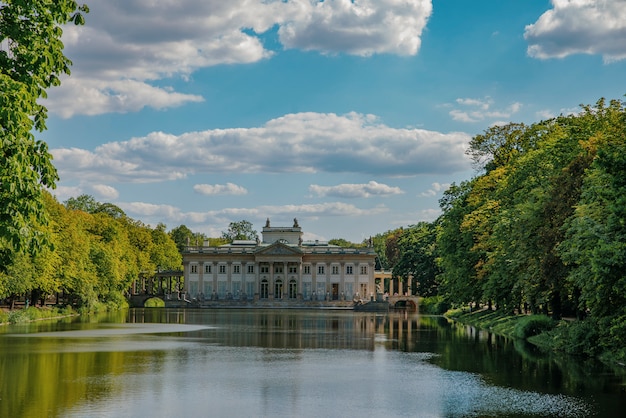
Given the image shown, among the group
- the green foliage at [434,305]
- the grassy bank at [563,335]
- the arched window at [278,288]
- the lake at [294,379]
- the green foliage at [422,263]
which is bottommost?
the lake at [294,379]

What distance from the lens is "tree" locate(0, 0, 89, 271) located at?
16.9m

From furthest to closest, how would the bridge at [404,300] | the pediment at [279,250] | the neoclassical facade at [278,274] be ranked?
the neoclassical facade at [278,274]
the pediment at [279,250]
the bridge at [404,300]

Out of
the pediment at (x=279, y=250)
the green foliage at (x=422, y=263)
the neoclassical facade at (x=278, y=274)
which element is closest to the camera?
the green foliage at (x=422, y=263)

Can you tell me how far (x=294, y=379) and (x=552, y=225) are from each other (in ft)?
57.0

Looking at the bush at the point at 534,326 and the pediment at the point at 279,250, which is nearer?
the bush at the point at 534,326

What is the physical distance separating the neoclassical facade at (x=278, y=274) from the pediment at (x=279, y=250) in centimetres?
44

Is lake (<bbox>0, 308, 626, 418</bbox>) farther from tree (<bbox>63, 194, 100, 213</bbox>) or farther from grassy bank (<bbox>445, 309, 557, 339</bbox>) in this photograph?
tree (<bbox>63, 194, 100, 213</bbox>)

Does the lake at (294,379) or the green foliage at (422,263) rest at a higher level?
the green foliage at (422,263)

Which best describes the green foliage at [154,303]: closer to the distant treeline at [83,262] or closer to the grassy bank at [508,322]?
the distant treeline at [83,262]

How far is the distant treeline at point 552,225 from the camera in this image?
89.9ft

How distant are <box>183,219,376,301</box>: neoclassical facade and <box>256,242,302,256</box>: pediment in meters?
0.44

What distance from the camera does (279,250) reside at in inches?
4897

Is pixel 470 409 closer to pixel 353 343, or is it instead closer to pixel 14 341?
pixel 353 343

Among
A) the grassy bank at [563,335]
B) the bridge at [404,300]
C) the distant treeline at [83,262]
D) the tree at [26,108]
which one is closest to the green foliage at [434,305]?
the bridge at [404,300]
